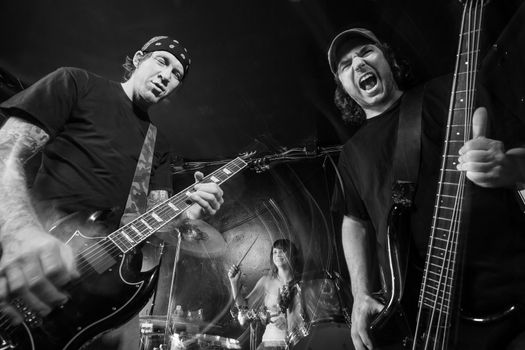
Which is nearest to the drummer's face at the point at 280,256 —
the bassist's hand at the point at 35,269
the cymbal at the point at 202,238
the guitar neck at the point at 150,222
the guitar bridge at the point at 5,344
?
the cymbal at the point at 202,238

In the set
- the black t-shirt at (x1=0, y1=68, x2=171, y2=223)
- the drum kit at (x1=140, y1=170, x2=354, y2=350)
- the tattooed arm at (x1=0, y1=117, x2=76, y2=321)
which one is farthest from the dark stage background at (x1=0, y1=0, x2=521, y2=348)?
the tattooed arm at (x1=0, y1=117, x2=76, y2=321)

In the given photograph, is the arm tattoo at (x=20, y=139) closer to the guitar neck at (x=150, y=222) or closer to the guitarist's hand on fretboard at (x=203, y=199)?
the guitar neck at (x=150, y=222)

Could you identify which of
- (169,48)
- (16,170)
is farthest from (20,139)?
(169,48)

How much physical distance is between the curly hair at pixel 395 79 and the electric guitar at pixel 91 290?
3.76 feet

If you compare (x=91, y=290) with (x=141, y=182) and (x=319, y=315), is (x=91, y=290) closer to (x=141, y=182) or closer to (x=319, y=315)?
(x=141, y=182)

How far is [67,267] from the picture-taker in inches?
38.6

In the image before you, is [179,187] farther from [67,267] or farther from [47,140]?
[67,267]

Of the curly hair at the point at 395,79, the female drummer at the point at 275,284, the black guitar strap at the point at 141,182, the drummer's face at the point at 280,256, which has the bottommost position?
the female drummer at the point at 275,284

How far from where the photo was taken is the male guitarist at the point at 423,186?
909mm

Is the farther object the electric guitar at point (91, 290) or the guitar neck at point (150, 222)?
the guitar neck at point (150, 222)

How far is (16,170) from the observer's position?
42.3 inches

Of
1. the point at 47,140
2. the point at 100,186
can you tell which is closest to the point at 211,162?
the point at 100,186

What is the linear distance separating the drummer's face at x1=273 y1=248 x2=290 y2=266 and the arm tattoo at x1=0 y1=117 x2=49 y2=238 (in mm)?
1823

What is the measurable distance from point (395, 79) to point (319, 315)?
1511 mm
